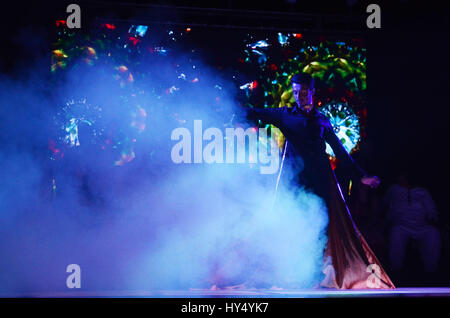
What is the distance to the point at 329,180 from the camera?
4160 mm

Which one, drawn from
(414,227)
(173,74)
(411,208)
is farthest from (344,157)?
(173,74)

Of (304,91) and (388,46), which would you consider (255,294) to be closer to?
(304,91)

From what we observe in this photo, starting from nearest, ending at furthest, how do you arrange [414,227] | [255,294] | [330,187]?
[255,294] → [330,187] → [414,227]

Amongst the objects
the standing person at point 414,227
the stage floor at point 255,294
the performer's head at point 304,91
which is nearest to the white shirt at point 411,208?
the standing person at point 414,227

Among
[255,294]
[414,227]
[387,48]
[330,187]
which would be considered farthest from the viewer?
[387,48]

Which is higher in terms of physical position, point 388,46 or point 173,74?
point 388,46

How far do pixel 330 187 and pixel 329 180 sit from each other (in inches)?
2.7

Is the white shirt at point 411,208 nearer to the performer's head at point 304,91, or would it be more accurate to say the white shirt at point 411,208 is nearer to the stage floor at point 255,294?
the stage floor at point 255,294

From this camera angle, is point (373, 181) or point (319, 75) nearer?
point (373, 181)

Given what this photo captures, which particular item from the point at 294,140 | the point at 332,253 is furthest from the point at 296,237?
the point at 294,140

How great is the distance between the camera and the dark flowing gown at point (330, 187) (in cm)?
398

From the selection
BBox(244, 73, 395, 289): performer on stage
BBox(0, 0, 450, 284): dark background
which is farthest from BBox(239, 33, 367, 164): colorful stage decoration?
BBox(244, 73, 395, 289): performer on stage
